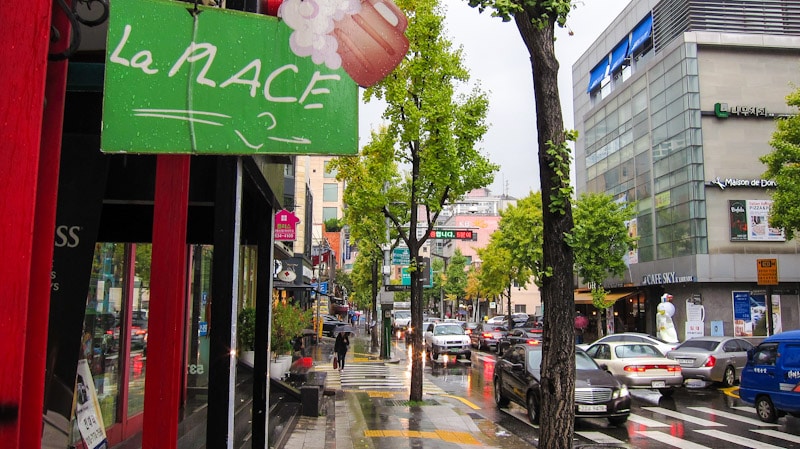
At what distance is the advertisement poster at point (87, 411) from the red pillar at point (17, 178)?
6.18 ft

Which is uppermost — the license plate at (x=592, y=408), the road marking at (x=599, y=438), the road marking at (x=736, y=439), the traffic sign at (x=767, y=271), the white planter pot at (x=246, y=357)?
the traffic sign at (x=767, y=271)

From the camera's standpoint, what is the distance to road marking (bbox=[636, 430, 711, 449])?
35.0 ft

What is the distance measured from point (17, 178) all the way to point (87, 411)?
2.61 meters

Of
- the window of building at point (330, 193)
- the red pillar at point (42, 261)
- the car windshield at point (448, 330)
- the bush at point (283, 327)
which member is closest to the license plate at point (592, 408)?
the bush at point (283, 327)

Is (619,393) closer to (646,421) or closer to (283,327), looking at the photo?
(646,421)

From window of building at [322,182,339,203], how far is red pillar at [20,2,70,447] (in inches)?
2584

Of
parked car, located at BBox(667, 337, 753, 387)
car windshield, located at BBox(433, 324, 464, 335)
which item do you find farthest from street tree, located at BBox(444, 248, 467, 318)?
parked car, located at BBox(667, 337, 753, 387)

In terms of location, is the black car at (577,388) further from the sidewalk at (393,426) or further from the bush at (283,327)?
the bush at (283,327)

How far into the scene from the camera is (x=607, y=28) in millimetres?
43062

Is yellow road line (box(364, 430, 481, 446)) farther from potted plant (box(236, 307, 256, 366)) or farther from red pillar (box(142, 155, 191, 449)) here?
red pillar (box(142, 155, 191, 449))

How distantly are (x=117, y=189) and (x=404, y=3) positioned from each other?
11.0 metres

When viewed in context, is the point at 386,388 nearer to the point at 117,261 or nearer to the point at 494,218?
the point at 117,261

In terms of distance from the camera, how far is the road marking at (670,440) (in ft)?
35.0

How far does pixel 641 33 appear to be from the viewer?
1503 inches
